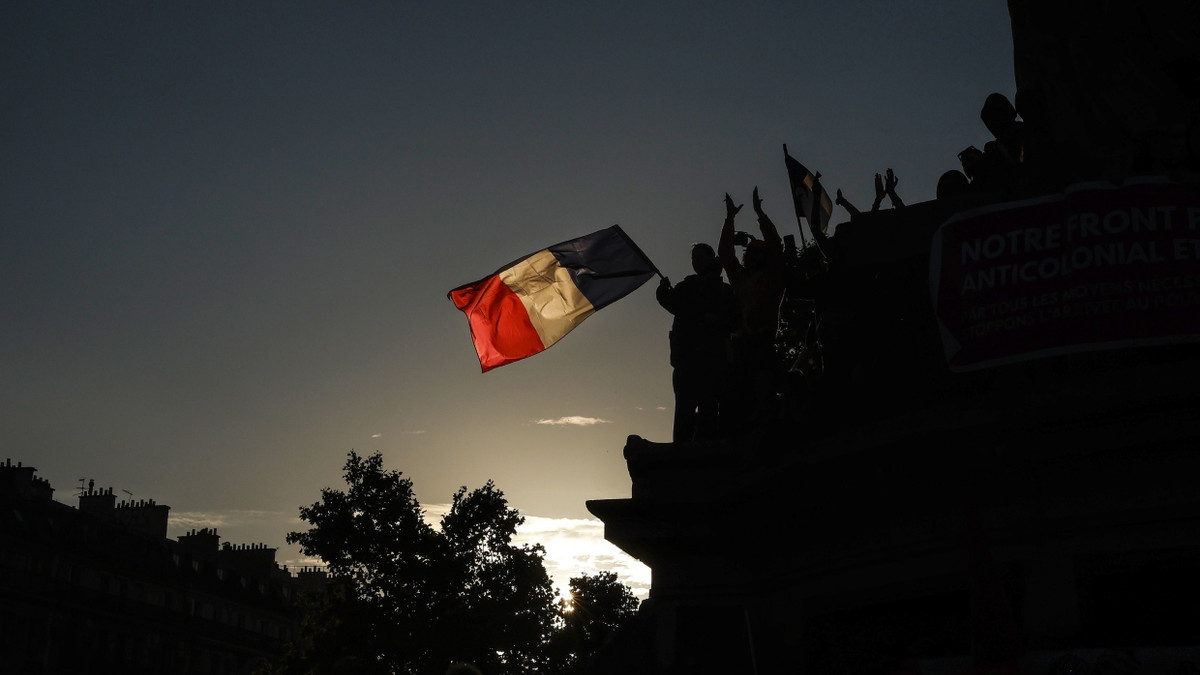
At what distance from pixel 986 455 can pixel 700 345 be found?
3.52 m

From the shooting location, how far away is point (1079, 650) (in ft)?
24.4

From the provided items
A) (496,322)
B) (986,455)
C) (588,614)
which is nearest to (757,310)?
(986,455)

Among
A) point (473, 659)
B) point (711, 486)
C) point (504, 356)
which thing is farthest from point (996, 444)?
point (473, 659)

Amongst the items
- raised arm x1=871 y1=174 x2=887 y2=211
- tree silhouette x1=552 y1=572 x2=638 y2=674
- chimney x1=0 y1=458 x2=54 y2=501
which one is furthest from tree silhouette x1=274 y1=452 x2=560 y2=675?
raised arm x1=871 y1=174 x2=887 y2=211

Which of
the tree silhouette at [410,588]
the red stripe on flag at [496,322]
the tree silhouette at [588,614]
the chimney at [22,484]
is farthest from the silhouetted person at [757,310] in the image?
the chimney at [22,484]

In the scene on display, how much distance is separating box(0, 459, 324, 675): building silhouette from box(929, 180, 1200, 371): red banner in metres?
62.3

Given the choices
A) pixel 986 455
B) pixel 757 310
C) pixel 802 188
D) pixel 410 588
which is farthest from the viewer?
pixel 410 588

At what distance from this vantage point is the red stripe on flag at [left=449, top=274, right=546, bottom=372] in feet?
44.8

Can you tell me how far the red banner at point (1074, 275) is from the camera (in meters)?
7.66

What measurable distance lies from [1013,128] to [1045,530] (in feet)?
11.0

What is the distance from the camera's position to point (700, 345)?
11.1m

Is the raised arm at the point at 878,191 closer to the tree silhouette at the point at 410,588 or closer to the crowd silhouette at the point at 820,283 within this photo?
the crowd silhouette at the point at 820,283

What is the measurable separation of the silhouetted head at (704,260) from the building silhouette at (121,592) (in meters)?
58.9

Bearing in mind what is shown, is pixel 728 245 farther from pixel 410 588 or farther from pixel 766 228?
pixel 410 588
